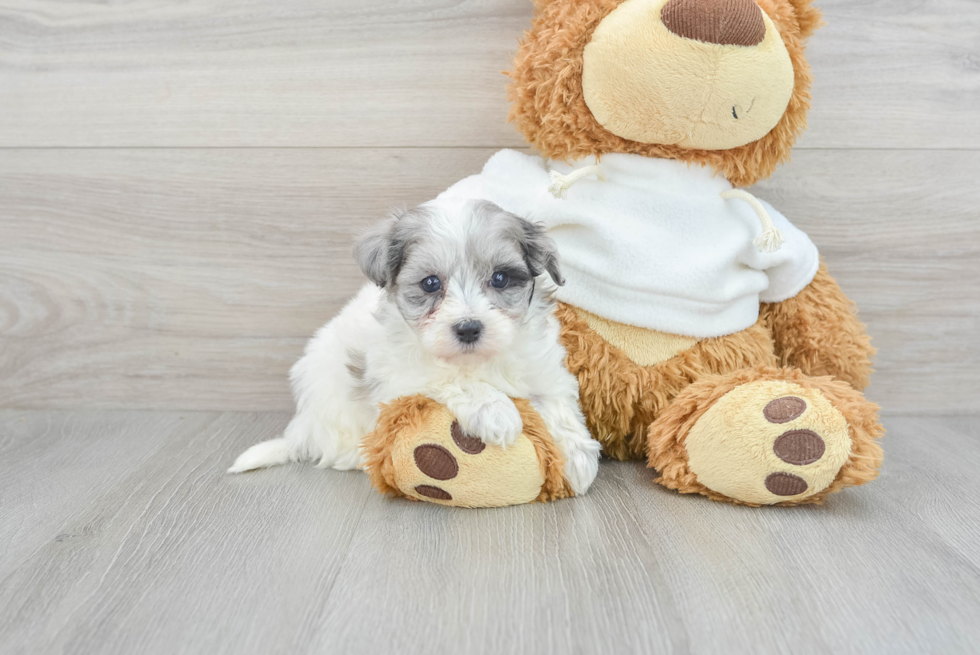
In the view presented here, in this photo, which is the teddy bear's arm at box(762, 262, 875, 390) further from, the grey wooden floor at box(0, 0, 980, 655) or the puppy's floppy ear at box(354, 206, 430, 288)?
the puppy's floppy ear at box(354, 206, 430, 288)

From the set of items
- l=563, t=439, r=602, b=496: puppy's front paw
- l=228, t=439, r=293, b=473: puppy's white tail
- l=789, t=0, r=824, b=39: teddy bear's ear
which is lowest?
l=228, t=439, r=293, b=473: puppy's white tail

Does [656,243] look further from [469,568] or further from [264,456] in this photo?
[264,456]

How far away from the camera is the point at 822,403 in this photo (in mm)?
1381

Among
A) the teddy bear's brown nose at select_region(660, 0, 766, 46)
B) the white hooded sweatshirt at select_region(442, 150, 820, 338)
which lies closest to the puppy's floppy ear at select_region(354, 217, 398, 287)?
the white hooded sweatshirt at select_region(442, 150, 820, 338)

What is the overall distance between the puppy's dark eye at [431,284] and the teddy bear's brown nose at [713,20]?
692 millimetres

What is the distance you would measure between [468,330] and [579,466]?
15.6 inches

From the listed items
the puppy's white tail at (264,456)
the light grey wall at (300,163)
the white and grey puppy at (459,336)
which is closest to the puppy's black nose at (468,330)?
the white and grey puppy at (459,336)

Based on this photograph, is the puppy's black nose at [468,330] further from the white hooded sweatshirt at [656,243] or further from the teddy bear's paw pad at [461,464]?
the white hooded sweatshirt at [656,243]

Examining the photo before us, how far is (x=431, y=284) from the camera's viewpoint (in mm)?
1395

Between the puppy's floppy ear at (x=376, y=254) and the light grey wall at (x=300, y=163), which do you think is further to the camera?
the light grey wall at (x=300, y=163)

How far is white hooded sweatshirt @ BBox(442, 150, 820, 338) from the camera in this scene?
160cm

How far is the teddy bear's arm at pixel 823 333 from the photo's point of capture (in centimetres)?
174

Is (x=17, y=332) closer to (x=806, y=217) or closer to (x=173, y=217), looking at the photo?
(x=173, y=217)

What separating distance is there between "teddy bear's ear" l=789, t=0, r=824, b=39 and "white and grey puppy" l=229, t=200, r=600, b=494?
2.60 feet
